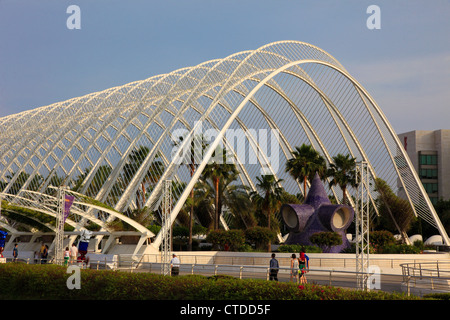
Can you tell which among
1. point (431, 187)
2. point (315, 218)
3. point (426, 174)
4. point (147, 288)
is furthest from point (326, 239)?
point (426, 174)

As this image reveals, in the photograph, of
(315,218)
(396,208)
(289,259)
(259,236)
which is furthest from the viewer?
(396,208)

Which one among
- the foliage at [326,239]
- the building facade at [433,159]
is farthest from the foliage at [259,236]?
the building facade at [433,159]

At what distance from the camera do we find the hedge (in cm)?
1531

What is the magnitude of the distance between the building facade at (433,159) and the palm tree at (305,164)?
4850 cm

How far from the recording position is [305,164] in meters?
64.2

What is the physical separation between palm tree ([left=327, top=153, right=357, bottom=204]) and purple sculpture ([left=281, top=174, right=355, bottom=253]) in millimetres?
16937

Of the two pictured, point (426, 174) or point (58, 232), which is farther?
point (426, 174)

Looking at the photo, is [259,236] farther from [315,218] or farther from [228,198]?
[228,198]

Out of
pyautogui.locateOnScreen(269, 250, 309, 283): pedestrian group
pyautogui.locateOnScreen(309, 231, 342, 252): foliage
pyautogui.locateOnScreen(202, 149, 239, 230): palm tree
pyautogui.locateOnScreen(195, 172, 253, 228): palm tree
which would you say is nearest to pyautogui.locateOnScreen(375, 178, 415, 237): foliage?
pyautogui.locateOnScreen(195, 172, 253, 228): palm tree

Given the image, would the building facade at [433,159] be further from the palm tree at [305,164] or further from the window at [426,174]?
the palm tree at [305,164]

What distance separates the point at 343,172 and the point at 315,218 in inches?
769

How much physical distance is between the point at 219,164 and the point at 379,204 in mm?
24391
